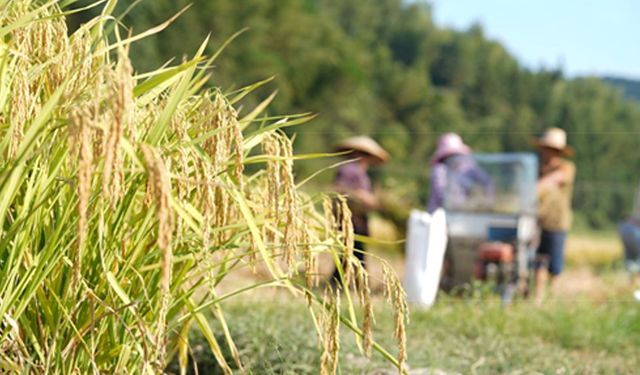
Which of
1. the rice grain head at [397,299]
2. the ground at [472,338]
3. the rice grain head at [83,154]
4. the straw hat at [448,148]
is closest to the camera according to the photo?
the rice grain head at [83,154]

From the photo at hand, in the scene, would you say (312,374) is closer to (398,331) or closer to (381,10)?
(398,331)

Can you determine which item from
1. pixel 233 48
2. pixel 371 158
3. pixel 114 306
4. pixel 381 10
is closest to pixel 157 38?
pixel 233 48

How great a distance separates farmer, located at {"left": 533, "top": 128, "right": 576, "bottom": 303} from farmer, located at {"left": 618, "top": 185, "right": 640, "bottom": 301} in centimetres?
166

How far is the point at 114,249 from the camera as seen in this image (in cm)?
243

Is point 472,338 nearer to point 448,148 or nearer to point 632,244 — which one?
point 448,148

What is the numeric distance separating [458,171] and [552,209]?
1.30 m

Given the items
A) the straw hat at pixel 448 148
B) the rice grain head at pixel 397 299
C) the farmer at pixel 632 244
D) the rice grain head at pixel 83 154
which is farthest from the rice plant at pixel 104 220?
the farmer at pixel 632 244

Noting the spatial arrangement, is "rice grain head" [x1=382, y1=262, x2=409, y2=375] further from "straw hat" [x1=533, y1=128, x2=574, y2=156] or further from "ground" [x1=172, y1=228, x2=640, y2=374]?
"straw hat" [x1=533, y1=128, x2=574, y2=156]

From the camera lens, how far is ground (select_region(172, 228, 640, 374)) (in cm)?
361

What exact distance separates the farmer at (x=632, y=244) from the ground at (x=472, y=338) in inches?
145

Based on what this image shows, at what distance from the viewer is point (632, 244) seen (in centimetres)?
1041

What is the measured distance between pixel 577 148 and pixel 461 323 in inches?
1399

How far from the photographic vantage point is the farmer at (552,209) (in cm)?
855

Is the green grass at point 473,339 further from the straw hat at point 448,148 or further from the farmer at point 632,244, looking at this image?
the farmer at point 632,244
